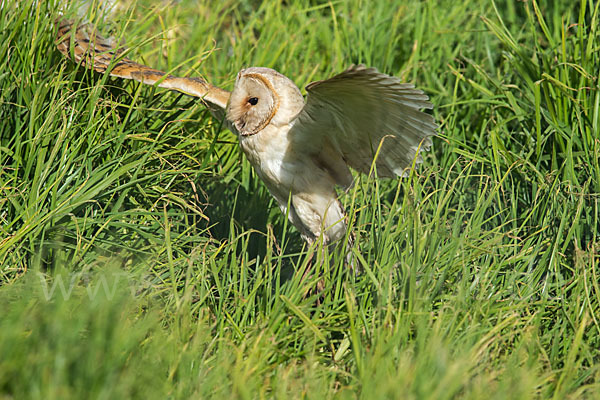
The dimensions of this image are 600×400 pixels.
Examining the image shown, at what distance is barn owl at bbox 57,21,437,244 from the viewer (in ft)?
9.52

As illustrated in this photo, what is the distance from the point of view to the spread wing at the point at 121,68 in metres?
3.35

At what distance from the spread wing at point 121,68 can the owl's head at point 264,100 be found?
0.70ft

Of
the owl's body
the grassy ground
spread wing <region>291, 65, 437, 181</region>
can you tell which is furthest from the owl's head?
the grassy ground

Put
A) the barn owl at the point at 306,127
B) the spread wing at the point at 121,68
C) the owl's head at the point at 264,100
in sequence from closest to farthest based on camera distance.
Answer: the barn owl at the point at 306,127, the owl's head at the point at 264,100, the spread wing at the point at 121,68

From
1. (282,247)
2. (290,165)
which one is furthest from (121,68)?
(282,247)

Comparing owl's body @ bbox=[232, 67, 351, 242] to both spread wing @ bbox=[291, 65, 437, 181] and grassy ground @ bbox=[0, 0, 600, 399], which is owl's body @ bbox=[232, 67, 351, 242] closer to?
spread wing @ bbox=[291, 65, 437, 181]

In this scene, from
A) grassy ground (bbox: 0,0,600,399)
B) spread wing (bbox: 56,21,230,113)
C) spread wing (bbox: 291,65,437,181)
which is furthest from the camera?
spread wing (bbox: 56,21,230,113)

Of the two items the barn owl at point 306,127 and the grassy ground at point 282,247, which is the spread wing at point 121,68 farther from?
the grassy ground at point 282,247

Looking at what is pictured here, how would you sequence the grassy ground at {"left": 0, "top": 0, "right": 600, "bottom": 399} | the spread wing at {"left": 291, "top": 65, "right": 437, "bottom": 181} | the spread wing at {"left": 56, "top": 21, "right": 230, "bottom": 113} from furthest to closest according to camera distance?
the spread wing at {"left": 56, "top": 21, "right": 230, "bottom": 113} → the spread wing at {"left": 291, "top": 65, "right": 437, "bottom": 181} → the grassy ground at {"left": 0, "top": 0, "right": 600, "bottom": 399}

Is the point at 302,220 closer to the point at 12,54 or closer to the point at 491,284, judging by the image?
the point at 491,284

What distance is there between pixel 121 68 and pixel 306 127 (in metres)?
1.05

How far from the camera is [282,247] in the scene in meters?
2.99

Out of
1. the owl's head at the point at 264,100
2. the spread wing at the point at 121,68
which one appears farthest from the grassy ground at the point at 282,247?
the owl's head at the point at 264,100

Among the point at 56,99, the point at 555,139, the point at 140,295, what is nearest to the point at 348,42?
the point at 555,139
